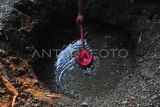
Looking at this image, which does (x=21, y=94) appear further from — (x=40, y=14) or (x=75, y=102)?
(x=40, y=14)

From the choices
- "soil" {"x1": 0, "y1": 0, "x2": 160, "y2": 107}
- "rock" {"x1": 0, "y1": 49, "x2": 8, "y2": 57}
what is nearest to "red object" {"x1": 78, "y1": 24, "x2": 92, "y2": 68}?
"soil" {"x1": 0, "y1": 0, "x2": 160, "y2": 107}

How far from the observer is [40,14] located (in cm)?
324

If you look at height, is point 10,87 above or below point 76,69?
below

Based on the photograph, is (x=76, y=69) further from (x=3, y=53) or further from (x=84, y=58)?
(x=3, y=53)

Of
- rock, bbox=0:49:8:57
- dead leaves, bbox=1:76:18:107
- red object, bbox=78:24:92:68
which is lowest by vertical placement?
dead leaves, bbox=1:76:18:107

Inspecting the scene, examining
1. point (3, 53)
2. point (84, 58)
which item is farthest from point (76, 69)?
point (3, 53)

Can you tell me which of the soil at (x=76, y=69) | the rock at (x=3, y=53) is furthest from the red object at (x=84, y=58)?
the rock at (x=3, y=53)

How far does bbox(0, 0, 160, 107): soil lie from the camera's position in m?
2.50

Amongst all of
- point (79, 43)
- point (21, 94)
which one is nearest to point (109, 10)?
point (79, 43)

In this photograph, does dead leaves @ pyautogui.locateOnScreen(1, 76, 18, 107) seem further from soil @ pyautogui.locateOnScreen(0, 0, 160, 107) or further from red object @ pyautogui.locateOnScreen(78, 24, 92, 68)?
red object @ pyautogui.locateOnScreen(78, 24, 92, 68)

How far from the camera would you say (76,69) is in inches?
119

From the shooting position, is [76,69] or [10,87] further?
[76,69]

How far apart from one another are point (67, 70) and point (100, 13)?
28.1 inches

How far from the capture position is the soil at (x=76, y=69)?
2504 mm
